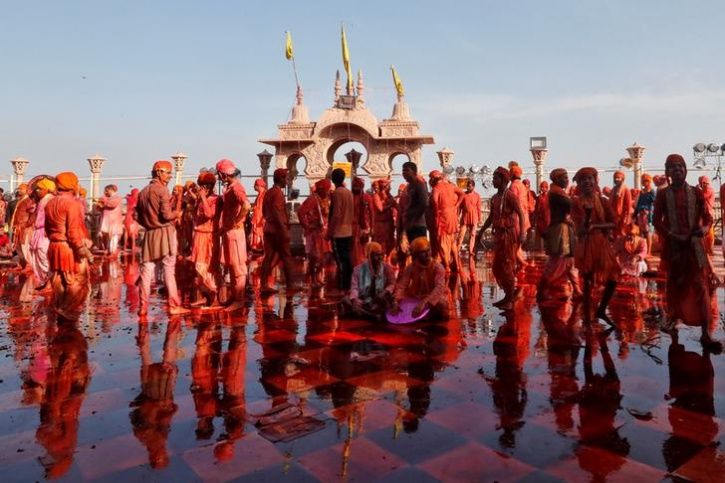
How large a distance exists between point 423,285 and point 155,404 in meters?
2.84

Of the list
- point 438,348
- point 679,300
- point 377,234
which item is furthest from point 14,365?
point 377,234

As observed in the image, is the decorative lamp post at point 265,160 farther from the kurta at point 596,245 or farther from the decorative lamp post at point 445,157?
the kurta at point 596,245

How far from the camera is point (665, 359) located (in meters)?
3.70

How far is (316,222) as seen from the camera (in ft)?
25.2

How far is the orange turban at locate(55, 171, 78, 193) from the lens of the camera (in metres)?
5.13

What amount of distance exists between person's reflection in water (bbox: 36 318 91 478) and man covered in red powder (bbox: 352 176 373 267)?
4811mm

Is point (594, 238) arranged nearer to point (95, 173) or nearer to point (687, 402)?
point (687, 402)

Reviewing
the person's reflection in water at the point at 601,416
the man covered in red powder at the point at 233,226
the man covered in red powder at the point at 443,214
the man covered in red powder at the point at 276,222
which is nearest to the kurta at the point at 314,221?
the man covered in red powder at the point at 276,222

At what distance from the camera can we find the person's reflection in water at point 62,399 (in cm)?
229

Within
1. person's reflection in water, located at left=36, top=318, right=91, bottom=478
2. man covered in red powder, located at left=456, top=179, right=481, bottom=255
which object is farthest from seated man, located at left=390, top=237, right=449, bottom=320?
man covered in red powder, located at left=456, top=179, right=481, bottom=255

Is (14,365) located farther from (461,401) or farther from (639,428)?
(639,428)

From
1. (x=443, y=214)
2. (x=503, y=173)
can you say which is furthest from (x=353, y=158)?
(x=503, y=173)

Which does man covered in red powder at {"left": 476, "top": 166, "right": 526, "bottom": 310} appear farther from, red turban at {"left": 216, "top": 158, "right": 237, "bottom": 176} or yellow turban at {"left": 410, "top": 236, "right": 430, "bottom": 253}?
red turban at {"left": 216, "top": 158, "right": 237, "bottom": 176}

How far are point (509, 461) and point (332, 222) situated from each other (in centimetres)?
498
